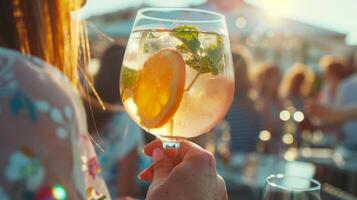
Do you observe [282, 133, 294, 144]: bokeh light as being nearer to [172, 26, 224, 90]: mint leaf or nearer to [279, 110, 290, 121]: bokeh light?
[279, 110, 290, 121]: bokeh light

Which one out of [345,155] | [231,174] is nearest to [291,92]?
[345,155]

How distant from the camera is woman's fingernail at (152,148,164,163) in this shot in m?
1.05

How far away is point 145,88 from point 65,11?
0.26m

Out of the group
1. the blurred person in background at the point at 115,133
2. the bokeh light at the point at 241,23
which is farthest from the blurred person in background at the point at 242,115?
the bokeh light at the point at 241,23

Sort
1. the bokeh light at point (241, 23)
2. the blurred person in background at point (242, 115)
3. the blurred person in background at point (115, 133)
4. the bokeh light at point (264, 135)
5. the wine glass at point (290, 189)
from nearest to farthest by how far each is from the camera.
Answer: the wine glass at point (290, 189), the blurred person in background at point (115, 133), the blurred person in background at point (242, 115), the bokeh light at point (264, 135), the bokeh light at point (241, 23)

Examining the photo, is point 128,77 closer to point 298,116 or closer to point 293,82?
point 298,116

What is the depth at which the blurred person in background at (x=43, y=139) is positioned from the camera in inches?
28.6

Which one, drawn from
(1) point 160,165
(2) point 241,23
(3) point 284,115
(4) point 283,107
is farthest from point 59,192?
(2) point 241,23

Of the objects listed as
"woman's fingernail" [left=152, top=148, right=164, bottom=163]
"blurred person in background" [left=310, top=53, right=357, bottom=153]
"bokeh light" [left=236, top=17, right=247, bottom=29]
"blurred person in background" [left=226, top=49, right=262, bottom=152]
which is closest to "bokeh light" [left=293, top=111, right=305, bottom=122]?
"blurred person in background" [left=310, top=53, right=357, bottom=153]

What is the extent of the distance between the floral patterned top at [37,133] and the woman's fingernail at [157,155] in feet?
0.80

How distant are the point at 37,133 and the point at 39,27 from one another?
0.41 metres

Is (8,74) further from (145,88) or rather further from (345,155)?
(345,155)

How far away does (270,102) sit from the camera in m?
5.37

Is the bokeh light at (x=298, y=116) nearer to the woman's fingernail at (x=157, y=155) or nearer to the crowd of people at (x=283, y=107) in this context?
the crowd of people at (x=283, y=107)
